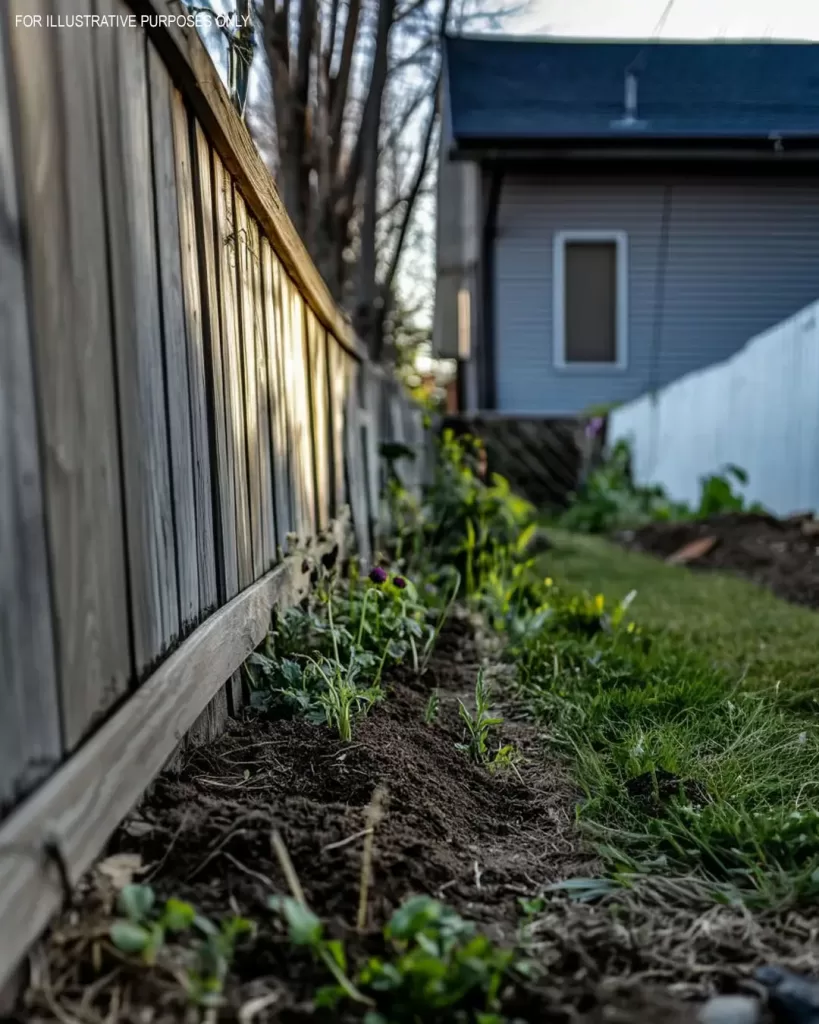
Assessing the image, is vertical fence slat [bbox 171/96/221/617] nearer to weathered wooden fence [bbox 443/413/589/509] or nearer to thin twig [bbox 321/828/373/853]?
thin twig [bbox 321/828/373/853]

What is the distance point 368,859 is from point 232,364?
1.23m

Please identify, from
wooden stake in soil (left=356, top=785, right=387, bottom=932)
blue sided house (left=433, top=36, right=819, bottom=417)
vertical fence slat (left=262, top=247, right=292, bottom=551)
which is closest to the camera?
wooden stake in soil (left=356, top=785, right=387, bottom=932)

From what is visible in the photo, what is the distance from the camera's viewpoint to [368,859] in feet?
3.84

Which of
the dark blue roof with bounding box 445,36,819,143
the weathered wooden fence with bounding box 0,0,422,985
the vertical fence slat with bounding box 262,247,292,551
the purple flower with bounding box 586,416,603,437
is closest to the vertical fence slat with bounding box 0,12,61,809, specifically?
the weathered wooden fence with bounding box 0,0,422,985

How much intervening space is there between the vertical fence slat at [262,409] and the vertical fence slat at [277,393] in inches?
2.1

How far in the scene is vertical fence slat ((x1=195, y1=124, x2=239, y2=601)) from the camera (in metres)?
1.78

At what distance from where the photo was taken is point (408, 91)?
10430mm

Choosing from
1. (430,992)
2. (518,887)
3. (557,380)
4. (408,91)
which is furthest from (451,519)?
(408,91)

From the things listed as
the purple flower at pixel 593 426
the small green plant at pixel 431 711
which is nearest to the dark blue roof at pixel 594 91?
the purple flower at pixel 593 426

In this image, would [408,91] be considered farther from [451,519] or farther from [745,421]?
[451,519]

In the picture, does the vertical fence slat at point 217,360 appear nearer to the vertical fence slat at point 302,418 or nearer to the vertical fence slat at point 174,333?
the vertical fence slat at point 174,333

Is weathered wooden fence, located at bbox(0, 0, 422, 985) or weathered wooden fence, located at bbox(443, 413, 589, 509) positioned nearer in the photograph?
weathered wooden fence, located at bbox(0, 0, 422, 985)

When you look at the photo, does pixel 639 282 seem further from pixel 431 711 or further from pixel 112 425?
pixel 112 425

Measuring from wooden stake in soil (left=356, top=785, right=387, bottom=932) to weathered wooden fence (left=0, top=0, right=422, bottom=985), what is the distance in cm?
34
